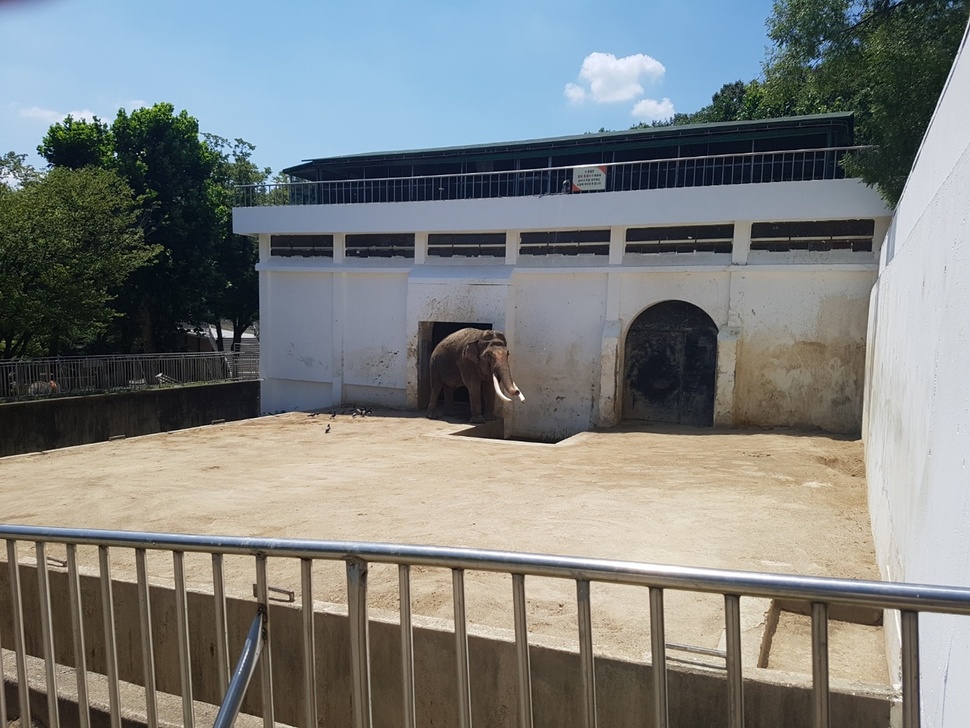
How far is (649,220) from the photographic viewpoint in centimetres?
1292

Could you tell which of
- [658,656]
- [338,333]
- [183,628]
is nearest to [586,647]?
[658,656]

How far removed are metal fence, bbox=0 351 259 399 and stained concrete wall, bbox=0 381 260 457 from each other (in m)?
0.91

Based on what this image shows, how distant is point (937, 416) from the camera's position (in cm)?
280

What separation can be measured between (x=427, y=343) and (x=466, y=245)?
220cm

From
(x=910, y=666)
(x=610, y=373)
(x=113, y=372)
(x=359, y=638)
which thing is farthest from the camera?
(x=113, y=372)

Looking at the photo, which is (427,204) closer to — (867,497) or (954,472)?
(867,497)

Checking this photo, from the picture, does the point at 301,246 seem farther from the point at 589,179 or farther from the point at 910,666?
the point at 910,666

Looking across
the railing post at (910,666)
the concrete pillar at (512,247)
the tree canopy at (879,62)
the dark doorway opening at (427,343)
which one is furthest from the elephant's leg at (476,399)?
the railing post at (910,666)

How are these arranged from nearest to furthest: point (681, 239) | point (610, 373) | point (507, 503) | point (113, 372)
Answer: point (507, 503)
point (681, 239)
point (610, 373)
point (113, 372)

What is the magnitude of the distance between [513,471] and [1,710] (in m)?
6.39

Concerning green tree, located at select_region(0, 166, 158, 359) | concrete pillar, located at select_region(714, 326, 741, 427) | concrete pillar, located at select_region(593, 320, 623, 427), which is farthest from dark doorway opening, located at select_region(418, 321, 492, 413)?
green tree, located at select_region(0, 166, 158, 359)

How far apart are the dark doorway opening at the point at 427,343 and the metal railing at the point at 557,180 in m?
2.72

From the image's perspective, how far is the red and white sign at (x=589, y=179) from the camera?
1379 cm

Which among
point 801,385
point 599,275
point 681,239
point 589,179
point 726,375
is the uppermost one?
point 589,179
